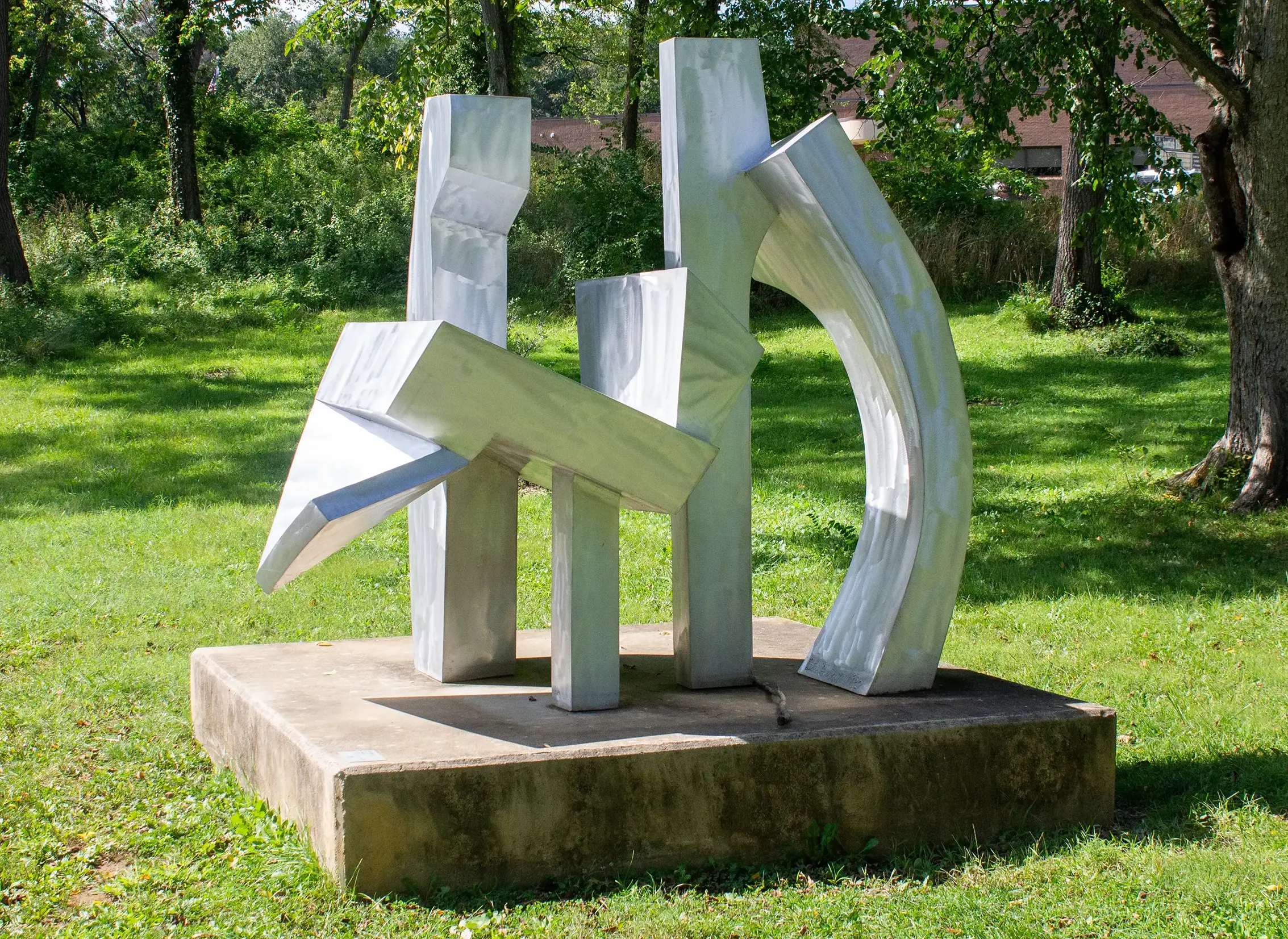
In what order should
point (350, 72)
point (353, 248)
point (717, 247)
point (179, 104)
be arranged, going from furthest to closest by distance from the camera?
point (350, 72)
point (179, 104)
point (353, 248)
point (717, 247)

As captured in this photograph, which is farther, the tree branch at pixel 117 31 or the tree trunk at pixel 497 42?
the tree branch at pixel 117 31

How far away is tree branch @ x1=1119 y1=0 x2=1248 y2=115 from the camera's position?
29.1ft

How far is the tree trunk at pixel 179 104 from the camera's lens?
20.4 meters

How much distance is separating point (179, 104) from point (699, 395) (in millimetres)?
18784

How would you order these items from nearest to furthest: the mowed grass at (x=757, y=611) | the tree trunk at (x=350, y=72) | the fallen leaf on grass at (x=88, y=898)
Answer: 1. the mowed grass at (x=757, y=611)
2. the fallen leaf on grass at (x=88, y=898)
3. the tree trunk at (x=350, y=72)

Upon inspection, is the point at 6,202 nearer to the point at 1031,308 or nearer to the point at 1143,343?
the point at 1031,308

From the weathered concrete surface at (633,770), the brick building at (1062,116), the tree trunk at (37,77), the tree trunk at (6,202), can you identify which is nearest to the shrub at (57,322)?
the tree trunk at (6,202)

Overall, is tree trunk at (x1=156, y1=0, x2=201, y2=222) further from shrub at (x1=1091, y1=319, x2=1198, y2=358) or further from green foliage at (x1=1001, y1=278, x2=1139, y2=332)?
shrub at (x1=1091, y1=319, x2=1198, y2=358)

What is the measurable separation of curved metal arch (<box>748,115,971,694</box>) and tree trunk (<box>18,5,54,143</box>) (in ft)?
75.1

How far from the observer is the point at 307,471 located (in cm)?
432

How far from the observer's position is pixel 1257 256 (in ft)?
30.7

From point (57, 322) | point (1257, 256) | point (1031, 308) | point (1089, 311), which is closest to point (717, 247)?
point (1257, 256)

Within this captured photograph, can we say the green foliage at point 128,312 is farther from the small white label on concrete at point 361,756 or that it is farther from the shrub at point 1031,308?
the small white label on concrete at point 361,756

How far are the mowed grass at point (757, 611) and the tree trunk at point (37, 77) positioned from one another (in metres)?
10.9
